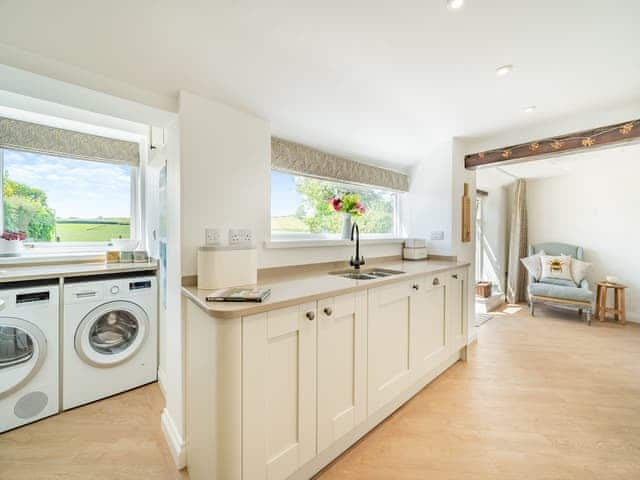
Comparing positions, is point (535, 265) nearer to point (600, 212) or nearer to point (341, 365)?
point (600, 212)

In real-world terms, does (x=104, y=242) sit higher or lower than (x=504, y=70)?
lower

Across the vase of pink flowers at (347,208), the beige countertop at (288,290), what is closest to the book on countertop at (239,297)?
the beige countertop at (288,290)

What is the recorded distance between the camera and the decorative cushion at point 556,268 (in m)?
4.00

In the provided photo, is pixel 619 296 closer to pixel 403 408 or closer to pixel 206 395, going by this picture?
pixel 403 408

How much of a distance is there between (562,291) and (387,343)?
3697 mm

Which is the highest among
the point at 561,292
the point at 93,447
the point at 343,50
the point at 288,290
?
the point at 343,50

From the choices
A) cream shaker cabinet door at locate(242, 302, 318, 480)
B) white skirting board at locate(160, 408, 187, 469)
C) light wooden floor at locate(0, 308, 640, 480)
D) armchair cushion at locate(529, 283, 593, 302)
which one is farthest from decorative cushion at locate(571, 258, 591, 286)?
white skirting board at locate(160, 408, 187, 469)

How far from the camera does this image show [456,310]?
2.40 m

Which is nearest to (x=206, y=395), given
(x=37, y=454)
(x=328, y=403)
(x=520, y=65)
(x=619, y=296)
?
(x=328, y=403)

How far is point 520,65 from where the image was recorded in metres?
1.57

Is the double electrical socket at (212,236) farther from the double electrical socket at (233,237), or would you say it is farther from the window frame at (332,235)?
the window frame at (332,235)

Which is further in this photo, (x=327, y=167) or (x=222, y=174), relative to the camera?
(x=327, y=167)

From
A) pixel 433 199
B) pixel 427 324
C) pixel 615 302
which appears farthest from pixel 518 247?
pixel 427 324

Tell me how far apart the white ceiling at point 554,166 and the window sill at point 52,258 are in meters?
4.41
